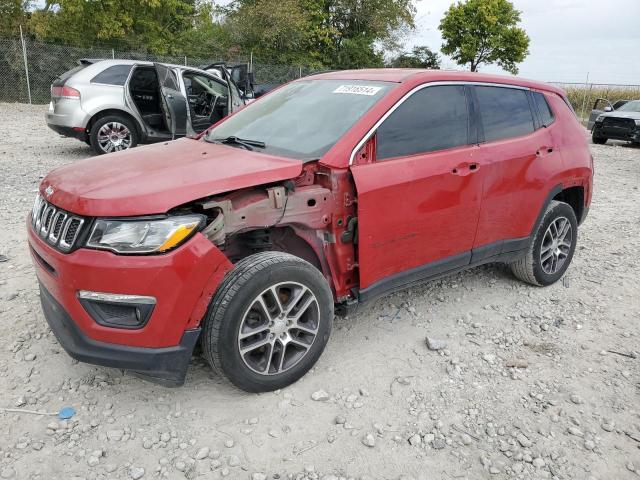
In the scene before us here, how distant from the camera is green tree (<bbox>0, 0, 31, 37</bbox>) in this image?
23250mm

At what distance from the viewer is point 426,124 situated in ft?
10.9

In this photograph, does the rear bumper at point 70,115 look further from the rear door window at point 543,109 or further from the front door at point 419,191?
the rear door window at point 543,109

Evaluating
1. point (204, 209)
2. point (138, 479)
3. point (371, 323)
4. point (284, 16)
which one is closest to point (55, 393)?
point (138, 479)

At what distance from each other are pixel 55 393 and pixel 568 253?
4.07 metres

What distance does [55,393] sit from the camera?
9.18ft

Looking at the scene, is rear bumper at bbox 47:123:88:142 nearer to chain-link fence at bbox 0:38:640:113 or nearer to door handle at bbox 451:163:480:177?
door handle at bbox 451:163:480:177

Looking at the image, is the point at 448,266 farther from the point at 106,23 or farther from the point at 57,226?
the point at 106,23

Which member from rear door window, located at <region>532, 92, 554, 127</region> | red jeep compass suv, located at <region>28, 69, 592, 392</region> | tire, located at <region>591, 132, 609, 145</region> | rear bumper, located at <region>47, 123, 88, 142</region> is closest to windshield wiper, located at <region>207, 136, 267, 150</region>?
red jeep compass suv, located at <region>28, 69, 592, 392</region>

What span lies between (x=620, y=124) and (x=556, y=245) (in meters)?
13.5

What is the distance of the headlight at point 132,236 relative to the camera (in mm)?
2373

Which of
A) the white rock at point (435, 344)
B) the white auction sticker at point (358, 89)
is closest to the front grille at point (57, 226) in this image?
the white auction sticker at point (358, 89)

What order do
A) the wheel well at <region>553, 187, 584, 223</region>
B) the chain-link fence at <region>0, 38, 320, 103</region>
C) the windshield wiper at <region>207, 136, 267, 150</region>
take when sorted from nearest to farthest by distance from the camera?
the windshield wiper at <region>207, 136, 267, 150</region>, the wheel well at <region>553, 187, 584, 223</region>, the chain-link fence at <region>0, 38, 320, 103</region>

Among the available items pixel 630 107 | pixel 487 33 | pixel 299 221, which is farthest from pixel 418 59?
pixel 299 221

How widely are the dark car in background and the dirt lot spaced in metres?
13.3
